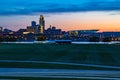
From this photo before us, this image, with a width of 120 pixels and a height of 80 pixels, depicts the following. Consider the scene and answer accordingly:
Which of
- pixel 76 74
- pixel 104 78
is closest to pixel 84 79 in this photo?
pixel 104 78

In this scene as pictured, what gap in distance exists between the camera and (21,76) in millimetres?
21203

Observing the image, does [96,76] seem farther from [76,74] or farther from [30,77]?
[30,77]

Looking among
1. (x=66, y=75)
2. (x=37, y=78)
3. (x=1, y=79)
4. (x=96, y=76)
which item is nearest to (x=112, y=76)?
(x=96, y=76)

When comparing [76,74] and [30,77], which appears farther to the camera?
[76,74]

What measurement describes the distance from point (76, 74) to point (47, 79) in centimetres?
271

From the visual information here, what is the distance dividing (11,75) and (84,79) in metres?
3.61

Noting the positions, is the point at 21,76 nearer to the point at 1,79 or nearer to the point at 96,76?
the point at 1,79

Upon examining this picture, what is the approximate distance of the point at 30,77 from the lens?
20812 millimetres

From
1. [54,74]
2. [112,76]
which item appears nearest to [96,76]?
[112,76]

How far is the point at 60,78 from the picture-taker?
67.3 feet

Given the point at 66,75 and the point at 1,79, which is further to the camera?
the point at 66,75

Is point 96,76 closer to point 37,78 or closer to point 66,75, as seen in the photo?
point 66,75

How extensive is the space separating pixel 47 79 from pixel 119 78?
313 cm

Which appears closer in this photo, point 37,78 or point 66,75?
point 37,78
